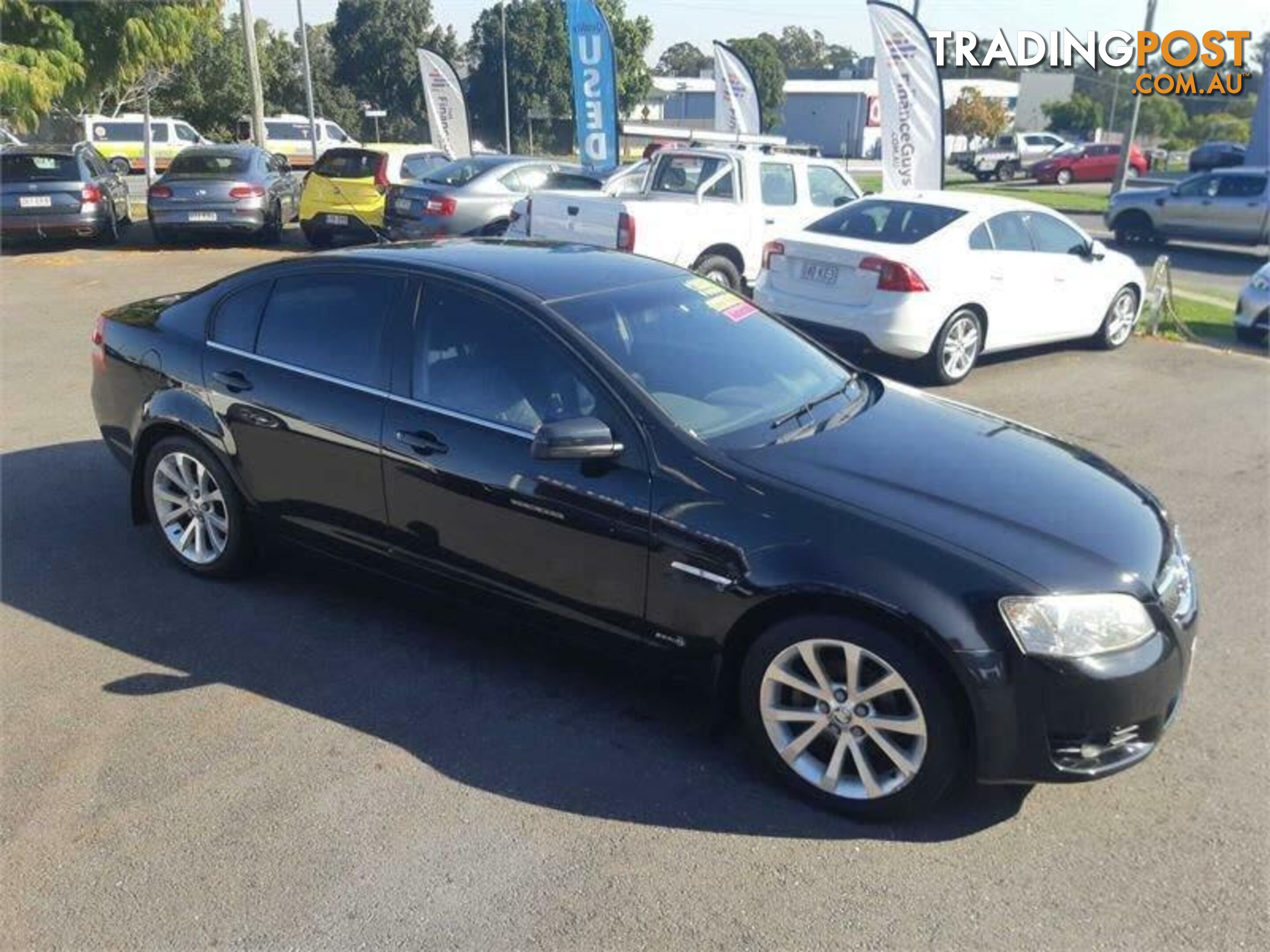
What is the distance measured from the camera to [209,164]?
16.2m

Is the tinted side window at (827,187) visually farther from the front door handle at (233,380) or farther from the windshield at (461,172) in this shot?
the front door handle at (233,380)

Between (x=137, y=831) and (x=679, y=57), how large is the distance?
123 metres

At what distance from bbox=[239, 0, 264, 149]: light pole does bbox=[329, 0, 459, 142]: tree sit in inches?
1493

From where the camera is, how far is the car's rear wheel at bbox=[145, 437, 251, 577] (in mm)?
4660

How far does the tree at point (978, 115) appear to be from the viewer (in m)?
54.5

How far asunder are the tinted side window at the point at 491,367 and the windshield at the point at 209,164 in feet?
44.1

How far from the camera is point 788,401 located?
4.07m

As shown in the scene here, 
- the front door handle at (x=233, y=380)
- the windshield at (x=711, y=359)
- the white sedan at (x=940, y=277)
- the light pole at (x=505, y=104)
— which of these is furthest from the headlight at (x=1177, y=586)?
the light pole at (x=505, y=104)

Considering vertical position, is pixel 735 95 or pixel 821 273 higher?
pixel 735 95

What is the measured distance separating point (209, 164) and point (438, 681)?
1444cm

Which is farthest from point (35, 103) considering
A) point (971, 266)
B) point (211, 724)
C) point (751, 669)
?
point (751, 669)

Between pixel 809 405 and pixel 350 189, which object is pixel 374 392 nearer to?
pixel 809 405

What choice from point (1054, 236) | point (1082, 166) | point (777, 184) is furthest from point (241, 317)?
point (1082, 166)

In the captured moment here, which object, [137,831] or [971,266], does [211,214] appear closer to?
[971,266]
